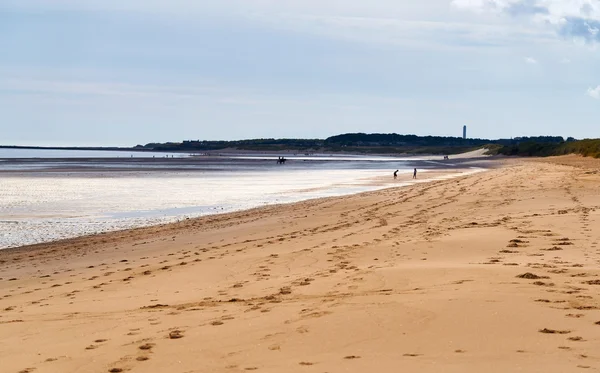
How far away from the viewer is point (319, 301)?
320 inches

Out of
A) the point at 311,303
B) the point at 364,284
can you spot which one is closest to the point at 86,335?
the point at 311,303

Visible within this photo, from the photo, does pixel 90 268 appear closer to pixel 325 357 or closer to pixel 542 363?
pixel 325 357

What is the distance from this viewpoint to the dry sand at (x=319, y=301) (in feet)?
19.5

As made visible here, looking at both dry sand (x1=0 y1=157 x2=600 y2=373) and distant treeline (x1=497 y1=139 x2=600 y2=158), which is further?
distant treeline (x1=497 y1=139 x2=600 y2=158)

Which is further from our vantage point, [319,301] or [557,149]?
[557,149]

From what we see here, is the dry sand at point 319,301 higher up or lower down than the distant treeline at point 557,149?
lower down

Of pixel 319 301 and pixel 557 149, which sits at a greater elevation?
pixel 557 149

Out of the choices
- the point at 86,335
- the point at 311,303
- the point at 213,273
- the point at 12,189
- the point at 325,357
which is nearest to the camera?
the point at 325,357

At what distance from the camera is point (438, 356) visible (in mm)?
5691

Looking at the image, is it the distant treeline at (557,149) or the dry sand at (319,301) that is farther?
the distant treeline at (557,149)

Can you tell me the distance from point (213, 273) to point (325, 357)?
18.8 feet

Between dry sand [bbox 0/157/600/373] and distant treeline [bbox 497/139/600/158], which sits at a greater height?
distant treeline [bbox 497/139/600/158]

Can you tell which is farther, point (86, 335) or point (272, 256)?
point (272, 256)

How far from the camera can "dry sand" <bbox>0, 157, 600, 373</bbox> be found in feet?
19.5
